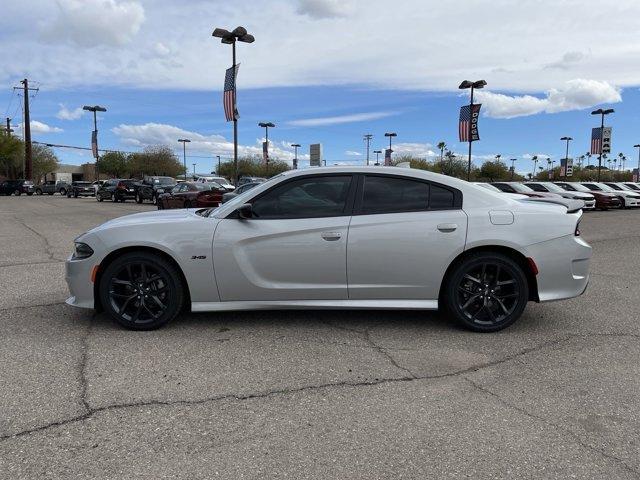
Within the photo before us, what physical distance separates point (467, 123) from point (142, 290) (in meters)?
28.4

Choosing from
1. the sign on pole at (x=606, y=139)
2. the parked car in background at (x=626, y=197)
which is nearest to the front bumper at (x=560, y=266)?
the parked car in background at (x=626, y=197)

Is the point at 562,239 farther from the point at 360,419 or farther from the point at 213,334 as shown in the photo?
the point at 213,334

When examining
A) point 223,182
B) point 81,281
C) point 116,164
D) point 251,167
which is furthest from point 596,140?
point 116,164

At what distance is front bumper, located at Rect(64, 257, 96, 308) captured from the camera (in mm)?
4652

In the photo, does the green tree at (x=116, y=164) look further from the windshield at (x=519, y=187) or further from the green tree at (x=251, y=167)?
the windshield at (x=519, y=187)

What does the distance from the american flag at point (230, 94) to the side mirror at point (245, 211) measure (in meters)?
17.3

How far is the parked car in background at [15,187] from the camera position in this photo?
51.5 metres

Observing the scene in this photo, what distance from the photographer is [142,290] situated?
185 inches

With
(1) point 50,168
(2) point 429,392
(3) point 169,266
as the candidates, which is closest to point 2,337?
(3) point 169,266

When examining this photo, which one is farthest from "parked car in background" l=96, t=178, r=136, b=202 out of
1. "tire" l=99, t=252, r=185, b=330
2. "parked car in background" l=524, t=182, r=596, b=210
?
"tire" l=99, t=252, r=185, b=330

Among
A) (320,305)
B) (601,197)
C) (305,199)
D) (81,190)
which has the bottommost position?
(320,305)

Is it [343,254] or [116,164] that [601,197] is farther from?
[116,164]

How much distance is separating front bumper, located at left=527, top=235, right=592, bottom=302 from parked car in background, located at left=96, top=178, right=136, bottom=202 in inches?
1275

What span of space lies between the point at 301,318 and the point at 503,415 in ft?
7.78
